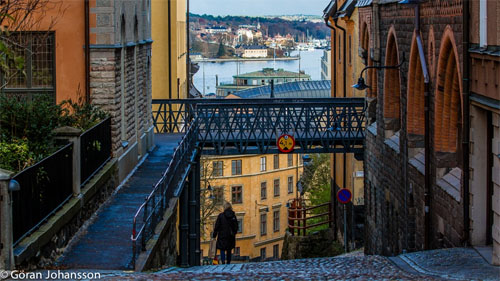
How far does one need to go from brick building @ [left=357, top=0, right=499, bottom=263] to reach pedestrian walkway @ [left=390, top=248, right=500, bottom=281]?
316mm

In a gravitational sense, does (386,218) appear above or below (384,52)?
below

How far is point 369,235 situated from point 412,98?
753cm

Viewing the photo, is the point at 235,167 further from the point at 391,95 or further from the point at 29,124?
the point at 29,124

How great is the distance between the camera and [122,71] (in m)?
21.1

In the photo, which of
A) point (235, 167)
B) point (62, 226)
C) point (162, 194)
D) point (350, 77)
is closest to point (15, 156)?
point (62, 226)

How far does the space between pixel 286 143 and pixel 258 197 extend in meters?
44.5

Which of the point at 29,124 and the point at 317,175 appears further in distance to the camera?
the point at 317,175

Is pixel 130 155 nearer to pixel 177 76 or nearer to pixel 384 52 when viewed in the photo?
pixel 384 52

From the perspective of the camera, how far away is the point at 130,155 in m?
22.3

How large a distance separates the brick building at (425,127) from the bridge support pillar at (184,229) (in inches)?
166

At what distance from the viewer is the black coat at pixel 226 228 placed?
69.4 ft

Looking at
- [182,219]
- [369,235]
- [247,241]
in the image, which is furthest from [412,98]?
[247,241]

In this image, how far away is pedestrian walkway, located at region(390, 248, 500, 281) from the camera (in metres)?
12.7

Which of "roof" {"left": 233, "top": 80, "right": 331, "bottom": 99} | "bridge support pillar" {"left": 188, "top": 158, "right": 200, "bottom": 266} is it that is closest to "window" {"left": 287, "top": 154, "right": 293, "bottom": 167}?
"roof" {"left": 233, "top": 80, "right": 331, "bottom": 99}
